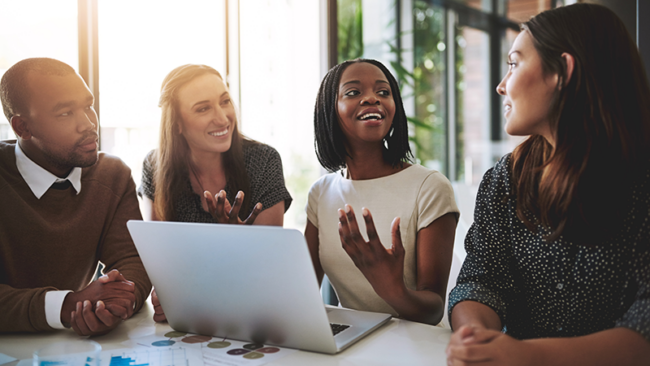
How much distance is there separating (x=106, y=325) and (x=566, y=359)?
3.00ft

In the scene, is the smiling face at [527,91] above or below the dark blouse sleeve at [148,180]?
above

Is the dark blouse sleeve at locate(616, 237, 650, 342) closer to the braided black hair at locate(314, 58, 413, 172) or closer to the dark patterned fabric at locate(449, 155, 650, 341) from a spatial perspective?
the dark patterned fabric at locate(449, 155, 650, 341)

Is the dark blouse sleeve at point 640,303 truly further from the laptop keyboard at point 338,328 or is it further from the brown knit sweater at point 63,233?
the brown knit sweater at point 63,233

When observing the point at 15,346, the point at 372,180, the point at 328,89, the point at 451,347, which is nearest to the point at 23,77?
the point at 15,346

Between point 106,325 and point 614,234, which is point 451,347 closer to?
point 614,234

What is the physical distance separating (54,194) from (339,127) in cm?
87

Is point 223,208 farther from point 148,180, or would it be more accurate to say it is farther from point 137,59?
point 137,59

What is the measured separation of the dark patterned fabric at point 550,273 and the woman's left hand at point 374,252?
14cm

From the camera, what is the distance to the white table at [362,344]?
2.98 ft

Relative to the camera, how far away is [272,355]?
3.08ft

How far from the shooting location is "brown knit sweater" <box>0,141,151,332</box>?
1.33 m

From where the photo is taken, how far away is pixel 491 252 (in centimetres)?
111

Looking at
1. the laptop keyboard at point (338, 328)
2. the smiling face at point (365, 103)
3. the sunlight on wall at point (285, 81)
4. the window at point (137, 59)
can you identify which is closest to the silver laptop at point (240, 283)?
the laptop keyboard at point (338, 328)

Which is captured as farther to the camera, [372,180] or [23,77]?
[372,180]
